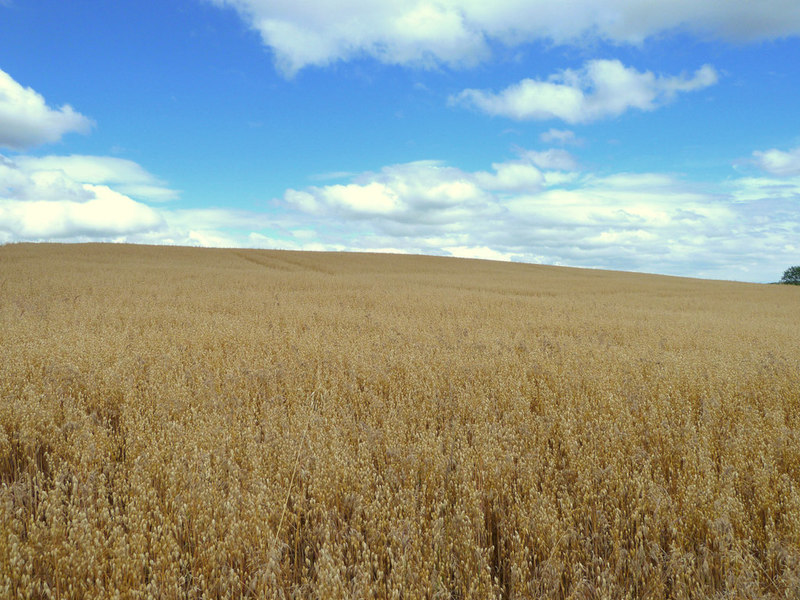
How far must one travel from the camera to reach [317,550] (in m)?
2.41

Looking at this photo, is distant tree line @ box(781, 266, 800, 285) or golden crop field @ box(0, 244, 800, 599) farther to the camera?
distant tree line @ box(781, 266, 800, 285)

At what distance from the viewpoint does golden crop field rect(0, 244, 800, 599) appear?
7.00 ft

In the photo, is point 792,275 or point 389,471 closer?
point 389,471

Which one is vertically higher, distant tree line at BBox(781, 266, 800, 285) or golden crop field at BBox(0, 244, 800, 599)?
distant tree line at BBox(781, 266, 800, 285)

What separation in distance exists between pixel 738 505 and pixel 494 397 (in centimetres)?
217

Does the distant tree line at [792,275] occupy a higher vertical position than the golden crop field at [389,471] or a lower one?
higher

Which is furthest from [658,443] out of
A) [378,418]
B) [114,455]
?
[114,455]

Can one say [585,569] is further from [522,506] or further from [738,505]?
[738,505]

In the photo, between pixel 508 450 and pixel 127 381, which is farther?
pixel 127 381

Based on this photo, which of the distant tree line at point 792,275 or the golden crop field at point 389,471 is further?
the distant tree line at point 792,275

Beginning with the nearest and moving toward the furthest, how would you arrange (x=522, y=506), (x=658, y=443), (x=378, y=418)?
(x=522, y=506)
(x=658, y=443)
(x=378, y=418)

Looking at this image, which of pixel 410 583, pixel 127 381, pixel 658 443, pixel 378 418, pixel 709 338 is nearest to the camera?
pixel 410 583

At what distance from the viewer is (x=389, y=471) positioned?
288 cm

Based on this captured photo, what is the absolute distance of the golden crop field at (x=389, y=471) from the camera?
7.00 feet
